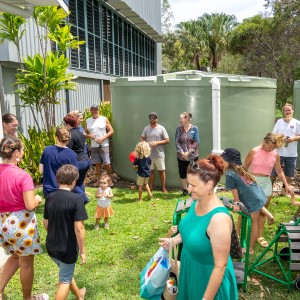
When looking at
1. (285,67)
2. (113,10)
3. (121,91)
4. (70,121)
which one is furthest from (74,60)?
(285,67)

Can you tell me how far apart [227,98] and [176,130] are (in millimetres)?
1604

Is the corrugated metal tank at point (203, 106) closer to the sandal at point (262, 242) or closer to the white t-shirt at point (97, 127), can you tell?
the white t-shirt at point (97, 127)

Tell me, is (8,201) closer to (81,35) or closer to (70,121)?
(70,121)

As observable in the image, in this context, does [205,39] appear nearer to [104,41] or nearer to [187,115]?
[104,41]

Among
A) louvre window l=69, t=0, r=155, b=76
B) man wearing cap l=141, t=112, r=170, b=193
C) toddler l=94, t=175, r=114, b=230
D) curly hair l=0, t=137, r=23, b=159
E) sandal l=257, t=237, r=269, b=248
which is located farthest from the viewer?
louvre window l=69, t=0, r=155, b=76

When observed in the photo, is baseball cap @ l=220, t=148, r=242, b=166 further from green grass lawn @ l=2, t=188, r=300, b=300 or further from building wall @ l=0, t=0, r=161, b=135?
building wall @ l=0, t=0, r=161, b=135

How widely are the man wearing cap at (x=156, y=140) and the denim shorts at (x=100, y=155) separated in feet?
3.75

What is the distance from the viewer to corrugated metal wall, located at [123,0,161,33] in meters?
17.2

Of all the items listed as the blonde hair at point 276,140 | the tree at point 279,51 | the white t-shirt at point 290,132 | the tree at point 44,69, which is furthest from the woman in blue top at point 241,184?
the tree at point 279,51

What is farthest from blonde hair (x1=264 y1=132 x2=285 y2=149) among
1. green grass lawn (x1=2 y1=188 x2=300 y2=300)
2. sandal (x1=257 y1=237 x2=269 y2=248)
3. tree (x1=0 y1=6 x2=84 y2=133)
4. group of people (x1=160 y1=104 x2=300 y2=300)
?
tree (x1=0 y1=6 x2=84 y2=133)

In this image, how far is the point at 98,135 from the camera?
8539mm

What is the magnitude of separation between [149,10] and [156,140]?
1498cm

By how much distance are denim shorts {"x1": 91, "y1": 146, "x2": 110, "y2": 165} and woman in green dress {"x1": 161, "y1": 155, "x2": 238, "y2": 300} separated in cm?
606

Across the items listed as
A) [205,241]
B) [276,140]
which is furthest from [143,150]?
[205,241]
